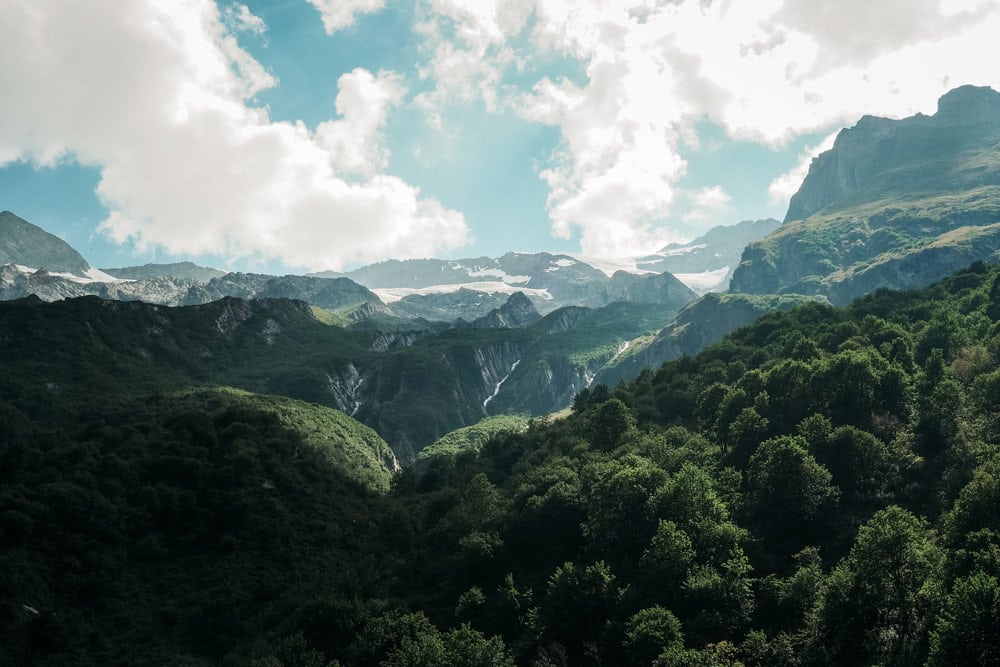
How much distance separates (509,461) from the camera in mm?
189625

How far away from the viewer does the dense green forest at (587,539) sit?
76562mm

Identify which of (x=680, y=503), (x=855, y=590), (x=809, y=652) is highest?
(x=680, y=503)

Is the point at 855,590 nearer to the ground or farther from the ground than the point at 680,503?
nearer to the ground

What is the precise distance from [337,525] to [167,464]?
41699mm

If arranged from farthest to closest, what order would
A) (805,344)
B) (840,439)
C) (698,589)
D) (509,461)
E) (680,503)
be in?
(509,461) → (805,344) → (840,439) → (680,503) → (698,589)

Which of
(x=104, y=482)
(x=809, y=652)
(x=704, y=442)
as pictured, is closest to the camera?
(x=809, y=652)

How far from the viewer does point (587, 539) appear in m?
115

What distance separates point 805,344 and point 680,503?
87.4 metres

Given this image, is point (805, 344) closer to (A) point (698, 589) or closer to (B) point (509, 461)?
(B) point (509, 461)

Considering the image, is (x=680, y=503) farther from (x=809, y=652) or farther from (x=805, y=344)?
(x=805, y=344)

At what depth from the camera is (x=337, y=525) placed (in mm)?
152625

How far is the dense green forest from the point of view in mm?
76562

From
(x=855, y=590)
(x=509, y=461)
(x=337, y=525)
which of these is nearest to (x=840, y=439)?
(x=855, y=590)

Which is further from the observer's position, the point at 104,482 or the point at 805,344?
the point at 805,344
